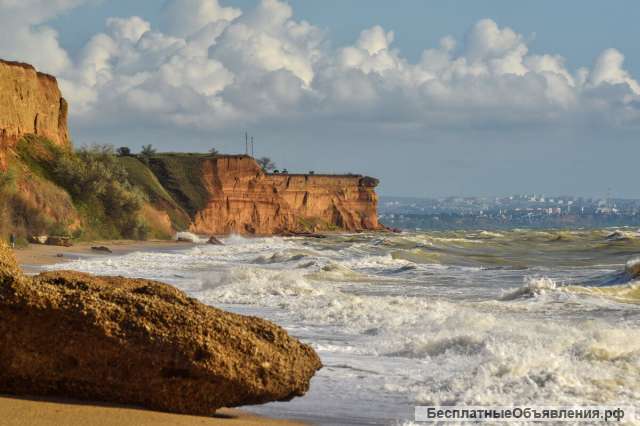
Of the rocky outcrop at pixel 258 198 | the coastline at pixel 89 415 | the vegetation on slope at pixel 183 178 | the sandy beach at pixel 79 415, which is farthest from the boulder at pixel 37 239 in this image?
the vegetation on slope at pixel 183 178

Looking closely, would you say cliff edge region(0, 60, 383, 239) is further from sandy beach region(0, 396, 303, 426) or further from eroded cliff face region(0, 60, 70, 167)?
sandy beach region(0, 396, 303, 426)

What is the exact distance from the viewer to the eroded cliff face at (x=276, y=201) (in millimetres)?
93750

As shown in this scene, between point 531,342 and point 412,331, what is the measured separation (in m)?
2.78

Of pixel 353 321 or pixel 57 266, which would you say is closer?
pixel 353 321

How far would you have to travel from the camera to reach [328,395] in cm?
895

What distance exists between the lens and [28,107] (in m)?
53.8

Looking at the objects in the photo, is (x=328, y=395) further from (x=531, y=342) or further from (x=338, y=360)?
(x=531, y=342)

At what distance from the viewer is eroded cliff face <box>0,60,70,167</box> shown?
164ft

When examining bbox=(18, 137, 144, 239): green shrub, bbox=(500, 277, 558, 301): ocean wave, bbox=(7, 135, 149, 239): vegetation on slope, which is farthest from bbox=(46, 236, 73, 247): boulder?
bbox=(500, 277, 558, 301): ocean wave

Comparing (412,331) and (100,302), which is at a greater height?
(100,302)

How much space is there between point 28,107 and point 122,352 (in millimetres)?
50616

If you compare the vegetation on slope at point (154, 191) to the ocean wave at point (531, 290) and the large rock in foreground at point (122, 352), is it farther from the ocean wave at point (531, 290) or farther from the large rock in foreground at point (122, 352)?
the large rock in foreground at point (122, 352)

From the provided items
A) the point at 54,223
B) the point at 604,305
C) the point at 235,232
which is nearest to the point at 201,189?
the point at 235,232

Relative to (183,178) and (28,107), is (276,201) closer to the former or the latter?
(183,178)
